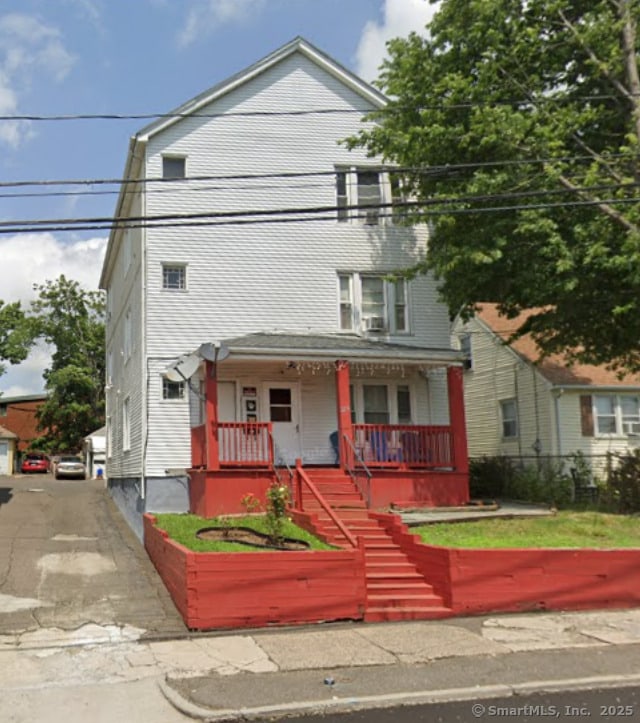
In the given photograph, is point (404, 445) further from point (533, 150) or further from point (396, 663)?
point (396, 663)

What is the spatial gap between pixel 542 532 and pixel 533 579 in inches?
97.1

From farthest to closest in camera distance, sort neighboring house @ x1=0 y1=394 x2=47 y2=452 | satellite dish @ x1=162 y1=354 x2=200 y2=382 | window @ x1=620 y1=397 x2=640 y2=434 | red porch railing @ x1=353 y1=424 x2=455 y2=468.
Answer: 1. neighboring house @ x1=0 y1=394 x2=47 y2=452
2. window @ x1=620 y1=397 x2=640 y2=434
3. red porch railing @ x1=353 y1=424 x2=455 y2=468
4. satellite dish @ x1=162 y1=354 x2=200 y2=382

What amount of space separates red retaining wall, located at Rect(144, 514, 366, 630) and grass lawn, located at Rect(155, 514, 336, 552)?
0.65 meters

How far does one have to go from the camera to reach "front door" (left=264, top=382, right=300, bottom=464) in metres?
18.3

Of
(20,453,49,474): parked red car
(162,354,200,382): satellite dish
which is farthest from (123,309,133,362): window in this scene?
(20,453,49,474): parked red car

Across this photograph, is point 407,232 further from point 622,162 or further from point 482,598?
point 482,598

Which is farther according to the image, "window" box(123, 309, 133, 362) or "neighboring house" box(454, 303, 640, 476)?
"neighboring house" box(454, 303, 640, 476)

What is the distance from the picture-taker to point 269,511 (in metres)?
12.1

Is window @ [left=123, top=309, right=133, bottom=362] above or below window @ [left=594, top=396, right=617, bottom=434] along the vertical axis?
above

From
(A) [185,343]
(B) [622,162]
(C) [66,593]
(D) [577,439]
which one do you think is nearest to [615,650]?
(C) [66,593]

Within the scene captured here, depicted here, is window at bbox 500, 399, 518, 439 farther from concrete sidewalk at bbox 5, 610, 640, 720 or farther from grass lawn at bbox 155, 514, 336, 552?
concrete sidewalk at bbox 5, 610, 640, 720

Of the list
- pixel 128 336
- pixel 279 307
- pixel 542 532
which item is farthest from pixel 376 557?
pixel 128 336

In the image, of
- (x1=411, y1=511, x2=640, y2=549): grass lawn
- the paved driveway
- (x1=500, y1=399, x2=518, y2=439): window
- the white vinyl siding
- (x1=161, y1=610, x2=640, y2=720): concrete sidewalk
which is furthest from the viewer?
(x1=500, y1=399, x2=518, y2=439): window

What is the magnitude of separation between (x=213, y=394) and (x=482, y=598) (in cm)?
715
